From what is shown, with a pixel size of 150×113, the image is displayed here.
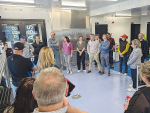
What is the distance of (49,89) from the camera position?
A: 69 cm

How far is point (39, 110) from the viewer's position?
28.2 inches

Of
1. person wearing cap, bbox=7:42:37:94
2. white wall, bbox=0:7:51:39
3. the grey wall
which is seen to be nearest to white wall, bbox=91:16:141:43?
the grey wall

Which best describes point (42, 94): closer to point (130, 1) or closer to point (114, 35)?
point (130, 1)

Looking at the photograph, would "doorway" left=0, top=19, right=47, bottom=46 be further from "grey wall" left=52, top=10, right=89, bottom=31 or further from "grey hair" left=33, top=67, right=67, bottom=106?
"grey hair" left=33, top=67, right=67, bottom=106

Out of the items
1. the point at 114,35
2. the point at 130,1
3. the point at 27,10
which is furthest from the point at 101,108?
the point at 114,35

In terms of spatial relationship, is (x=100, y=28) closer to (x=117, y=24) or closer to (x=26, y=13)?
(x=117, y=24)

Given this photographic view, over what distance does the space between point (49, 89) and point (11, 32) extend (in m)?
6.19

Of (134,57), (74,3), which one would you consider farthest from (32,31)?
(134,57)

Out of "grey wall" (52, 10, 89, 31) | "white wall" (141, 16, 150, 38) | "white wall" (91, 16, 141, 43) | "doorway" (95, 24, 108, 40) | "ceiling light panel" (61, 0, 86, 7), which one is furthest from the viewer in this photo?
"white wall" (141, 16, 150, 38)

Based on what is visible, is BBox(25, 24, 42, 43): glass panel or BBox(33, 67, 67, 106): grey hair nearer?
BBox(33, 67, 67, 106): grey hair

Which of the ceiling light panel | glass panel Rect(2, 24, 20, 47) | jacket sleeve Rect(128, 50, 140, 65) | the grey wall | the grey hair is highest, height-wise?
the ceiling light panel

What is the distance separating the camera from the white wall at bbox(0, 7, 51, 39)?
220 inches

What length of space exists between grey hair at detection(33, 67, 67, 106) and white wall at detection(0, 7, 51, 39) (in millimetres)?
6096

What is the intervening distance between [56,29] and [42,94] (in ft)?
19.3
